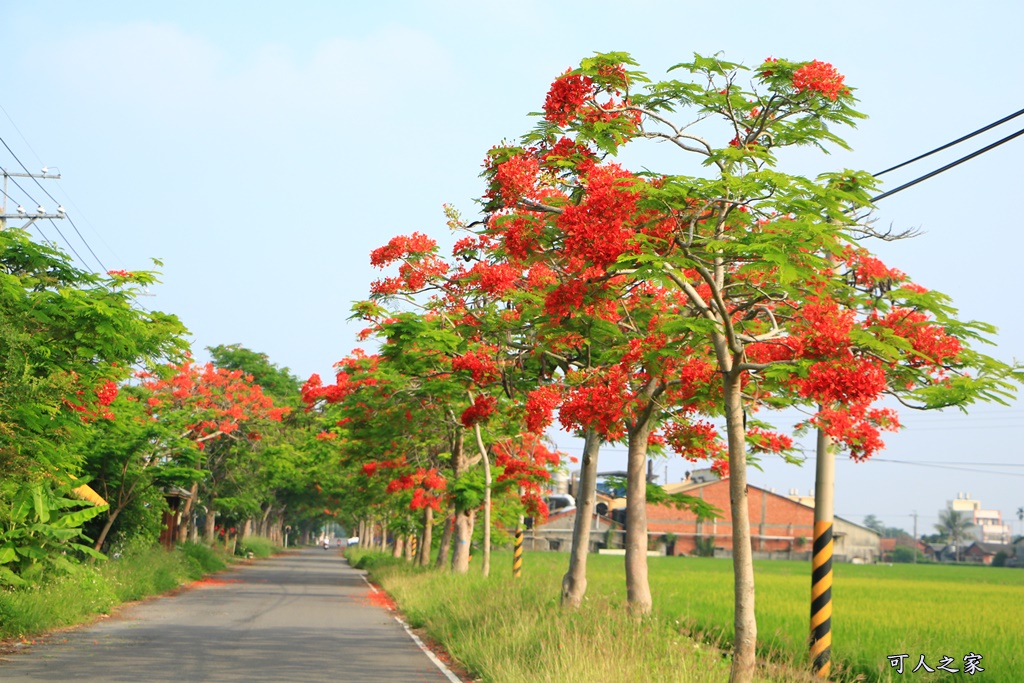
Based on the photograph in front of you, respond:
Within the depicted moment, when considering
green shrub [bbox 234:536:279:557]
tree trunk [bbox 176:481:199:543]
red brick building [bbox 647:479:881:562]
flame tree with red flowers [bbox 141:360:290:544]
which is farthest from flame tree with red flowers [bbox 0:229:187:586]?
red brick building [bbox 647:479:881:562]

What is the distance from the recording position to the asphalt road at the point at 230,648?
44.3 feet

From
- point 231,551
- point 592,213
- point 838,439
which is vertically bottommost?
point 231,551

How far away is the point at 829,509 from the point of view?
1252 cm

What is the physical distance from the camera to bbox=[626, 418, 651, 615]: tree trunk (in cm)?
1681

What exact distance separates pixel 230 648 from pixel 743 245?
11.3 m

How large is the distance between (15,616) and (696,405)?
11074 mm

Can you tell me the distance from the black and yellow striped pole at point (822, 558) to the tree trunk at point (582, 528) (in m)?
5.72

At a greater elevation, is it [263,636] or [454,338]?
[454,338]

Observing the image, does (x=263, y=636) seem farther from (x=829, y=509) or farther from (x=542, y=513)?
(x=829, y=509)

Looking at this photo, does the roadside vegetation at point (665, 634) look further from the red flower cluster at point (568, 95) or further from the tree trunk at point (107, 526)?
the tree trunk at point (107, 526)

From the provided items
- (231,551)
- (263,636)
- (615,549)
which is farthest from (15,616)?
(615,549)

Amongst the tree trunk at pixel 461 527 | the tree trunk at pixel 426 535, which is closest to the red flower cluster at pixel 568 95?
the tree trunk at pixel 461 527

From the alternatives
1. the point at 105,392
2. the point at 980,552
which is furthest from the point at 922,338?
the point at 980,552

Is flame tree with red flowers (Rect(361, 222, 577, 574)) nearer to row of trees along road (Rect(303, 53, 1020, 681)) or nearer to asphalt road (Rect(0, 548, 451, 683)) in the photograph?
row of trees along road (Rect(303, 53, 1020, 681))
